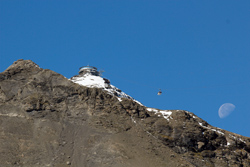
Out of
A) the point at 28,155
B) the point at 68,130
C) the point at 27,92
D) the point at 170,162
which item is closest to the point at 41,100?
the point at 27,92

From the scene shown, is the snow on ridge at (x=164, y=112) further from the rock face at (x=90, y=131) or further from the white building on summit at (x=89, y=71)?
the white building on summit at (x=89, y=71)

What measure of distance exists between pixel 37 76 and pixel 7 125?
20.0 m

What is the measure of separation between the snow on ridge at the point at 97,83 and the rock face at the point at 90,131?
22696 mm

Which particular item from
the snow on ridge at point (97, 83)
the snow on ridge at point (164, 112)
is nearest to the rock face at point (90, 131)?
the snow on ridge at point (164, 112)

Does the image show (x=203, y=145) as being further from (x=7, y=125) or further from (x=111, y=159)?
(x=7, y=125)

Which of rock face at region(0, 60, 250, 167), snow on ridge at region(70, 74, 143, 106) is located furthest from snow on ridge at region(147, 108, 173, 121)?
snow on ridge at region(70, 74, 143, 106)

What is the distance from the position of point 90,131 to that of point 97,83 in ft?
136

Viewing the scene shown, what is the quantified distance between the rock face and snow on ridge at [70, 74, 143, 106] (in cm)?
2270

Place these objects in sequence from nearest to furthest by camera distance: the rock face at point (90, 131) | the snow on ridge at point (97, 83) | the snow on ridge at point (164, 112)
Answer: the rock face at point (90, 131)
the snow on ridge at point (164, 112)
the snow on ridge at point (97, 83)

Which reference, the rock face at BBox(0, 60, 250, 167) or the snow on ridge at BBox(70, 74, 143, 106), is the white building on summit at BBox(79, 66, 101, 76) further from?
the rock face at BBox(0, 60, 250, 167)

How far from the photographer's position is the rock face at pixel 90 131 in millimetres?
97625

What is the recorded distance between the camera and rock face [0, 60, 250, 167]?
97.6m

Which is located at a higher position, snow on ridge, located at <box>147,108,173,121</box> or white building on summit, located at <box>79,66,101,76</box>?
white building on summit, located at <box>79,66,101,76</box>

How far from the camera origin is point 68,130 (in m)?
107
